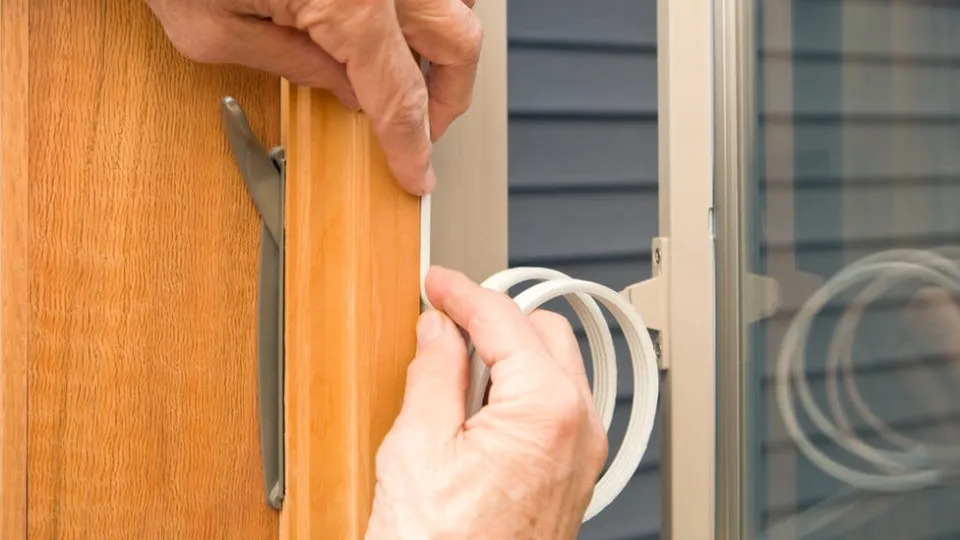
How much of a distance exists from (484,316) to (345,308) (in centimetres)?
13

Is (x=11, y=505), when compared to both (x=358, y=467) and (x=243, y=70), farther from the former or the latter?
(x=243, y=70)

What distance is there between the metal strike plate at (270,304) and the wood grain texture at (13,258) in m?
0.18

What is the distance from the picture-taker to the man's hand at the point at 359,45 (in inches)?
26.6

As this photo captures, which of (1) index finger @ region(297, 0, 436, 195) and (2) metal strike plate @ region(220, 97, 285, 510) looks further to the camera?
(2) metal strike plate @ region(220, 97, 285, 510)

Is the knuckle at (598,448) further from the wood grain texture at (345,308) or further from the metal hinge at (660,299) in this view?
the metal hinge at (660,299)

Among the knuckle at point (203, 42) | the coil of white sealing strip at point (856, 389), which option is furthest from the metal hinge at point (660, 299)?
the knuckle at point (203, 42)

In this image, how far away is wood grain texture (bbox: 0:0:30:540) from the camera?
735 millimetres

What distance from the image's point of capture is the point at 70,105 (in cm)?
77

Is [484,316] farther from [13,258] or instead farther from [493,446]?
[13,258]

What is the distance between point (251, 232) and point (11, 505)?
314mm

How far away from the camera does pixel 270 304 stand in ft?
2.74

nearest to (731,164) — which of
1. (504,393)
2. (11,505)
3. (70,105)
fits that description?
(504,393)

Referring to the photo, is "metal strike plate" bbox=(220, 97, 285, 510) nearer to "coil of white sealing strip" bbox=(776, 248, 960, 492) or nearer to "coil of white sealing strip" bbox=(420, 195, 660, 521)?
"coil of white sealing strip" bbox=(420, 195, 660, 521)

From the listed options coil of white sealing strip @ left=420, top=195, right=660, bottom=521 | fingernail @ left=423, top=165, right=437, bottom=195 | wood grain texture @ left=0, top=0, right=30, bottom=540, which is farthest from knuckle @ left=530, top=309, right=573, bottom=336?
wood grain texture @ left=0, top=0, right=30, bottom=540
